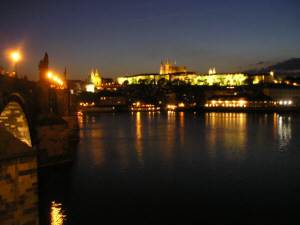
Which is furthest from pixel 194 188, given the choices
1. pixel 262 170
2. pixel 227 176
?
pixel 262 170

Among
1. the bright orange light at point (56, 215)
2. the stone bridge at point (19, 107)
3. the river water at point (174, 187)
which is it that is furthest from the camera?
the river water at point (174, 187)

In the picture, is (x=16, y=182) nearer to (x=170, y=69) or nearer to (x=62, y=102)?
(x=62, y=102)

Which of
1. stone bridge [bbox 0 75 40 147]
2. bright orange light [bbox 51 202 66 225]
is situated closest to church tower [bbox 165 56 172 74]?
stone bridge [bbox 0 75 40 147]

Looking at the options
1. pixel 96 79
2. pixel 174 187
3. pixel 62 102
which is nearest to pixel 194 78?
pixel 96 79

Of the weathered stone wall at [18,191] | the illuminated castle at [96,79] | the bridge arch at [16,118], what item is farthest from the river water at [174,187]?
the illuminated castle at [96,79]

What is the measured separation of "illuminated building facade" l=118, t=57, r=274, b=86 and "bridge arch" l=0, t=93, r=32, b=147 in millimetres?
99554

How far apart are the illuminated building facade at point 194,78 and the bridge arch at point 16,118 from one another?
3919 inches

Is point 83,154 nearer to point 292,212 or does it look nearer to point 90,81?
point 292,212

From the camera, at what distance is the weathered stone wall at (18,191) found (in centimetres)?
457

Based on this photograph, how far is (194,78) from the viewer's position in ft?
376

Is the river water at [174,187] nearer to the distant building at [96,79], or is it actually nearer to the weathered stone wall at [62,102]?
the weathered stone wall at [62,102]

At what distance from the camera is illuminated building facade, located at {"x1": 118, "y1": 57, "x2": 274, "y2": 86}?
345 ft

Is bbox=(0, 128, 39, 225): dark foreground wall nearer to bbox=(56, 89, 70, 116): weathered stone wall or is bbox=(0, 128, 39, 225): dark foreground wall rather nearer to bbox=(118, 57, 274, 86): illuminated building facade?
bbox=(56, 89, 70, 116): weathered stone wall

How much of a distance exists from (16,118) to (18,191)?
6.37 m
